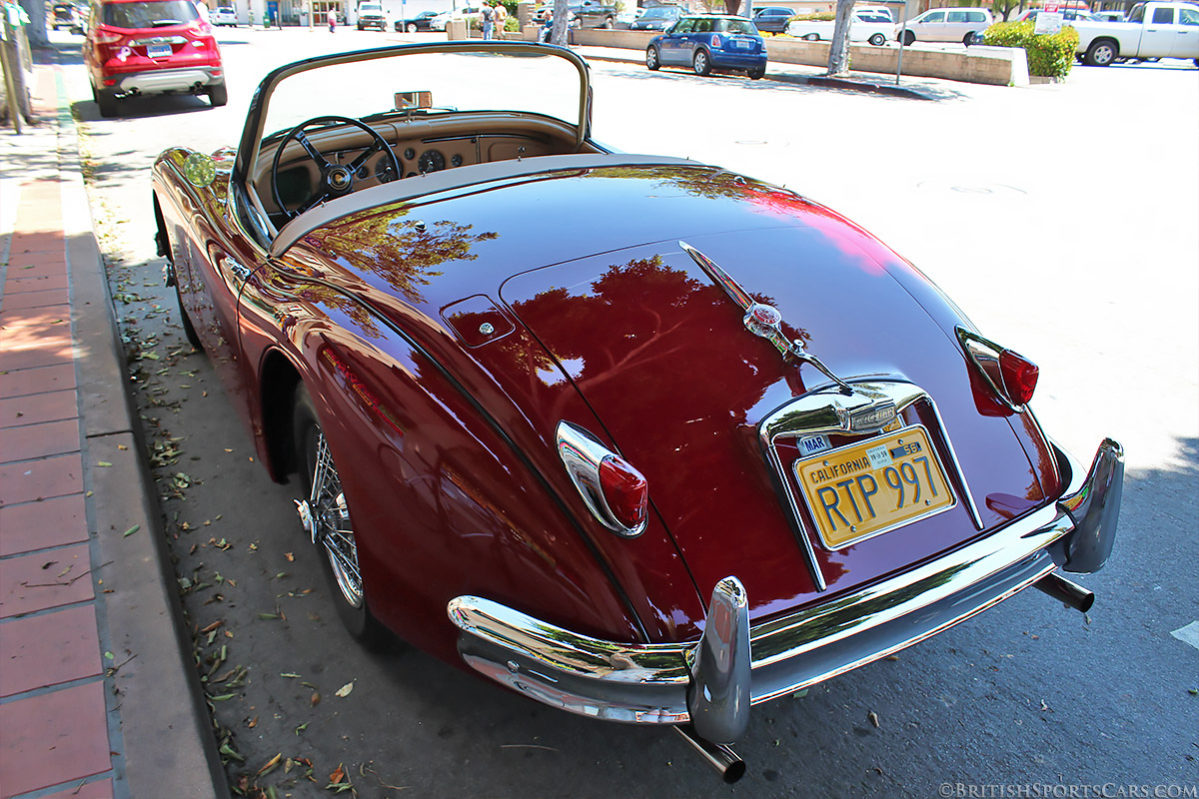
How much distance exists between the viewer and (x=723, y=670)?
167 centimetres

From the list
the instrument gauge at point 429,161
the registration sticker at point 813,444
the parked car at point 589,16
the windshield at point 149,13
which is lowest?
the registration sticker at point 813,444

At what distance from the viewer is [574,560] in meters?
1.84

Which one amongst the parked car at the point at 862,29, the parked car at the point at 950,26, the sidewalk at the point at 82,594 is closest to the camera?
the sidewalk at the point at 82,594

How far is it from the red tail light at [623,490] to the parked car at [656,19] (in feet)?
121

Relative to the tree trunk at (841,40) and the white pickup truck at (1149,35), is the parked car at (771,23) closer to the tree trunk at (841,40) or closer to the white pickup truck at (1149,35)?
the white pickup truck at (1149,35)

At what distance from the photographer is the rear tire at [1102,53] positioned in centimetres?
2769

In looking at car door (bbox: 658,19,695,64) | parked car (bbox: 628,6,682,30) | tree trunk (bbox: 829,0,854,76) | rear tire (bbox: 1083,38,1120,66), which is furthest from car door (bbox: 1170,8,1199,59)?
parked car (bbox: 628,6,682,30)

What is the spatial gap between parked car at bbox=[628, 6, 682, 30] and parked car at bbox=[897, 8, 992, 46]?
9.39m

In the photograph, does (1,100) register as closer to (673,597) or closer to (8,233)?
(8,233)

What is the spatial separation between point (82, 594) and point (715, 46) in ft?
71.9

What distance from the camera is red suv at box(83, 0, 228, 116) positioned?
12828 millimetres

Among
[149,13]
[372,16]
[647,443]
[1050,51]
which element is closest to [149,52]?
[149,13]

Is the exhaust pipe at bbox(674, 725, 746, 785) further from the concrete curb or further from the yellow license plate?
the concrete curb

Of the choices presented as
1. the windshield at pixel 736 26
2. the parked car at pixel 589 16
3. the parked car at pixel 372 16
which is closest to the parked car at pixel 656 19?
the parked car at pixel 589 16
